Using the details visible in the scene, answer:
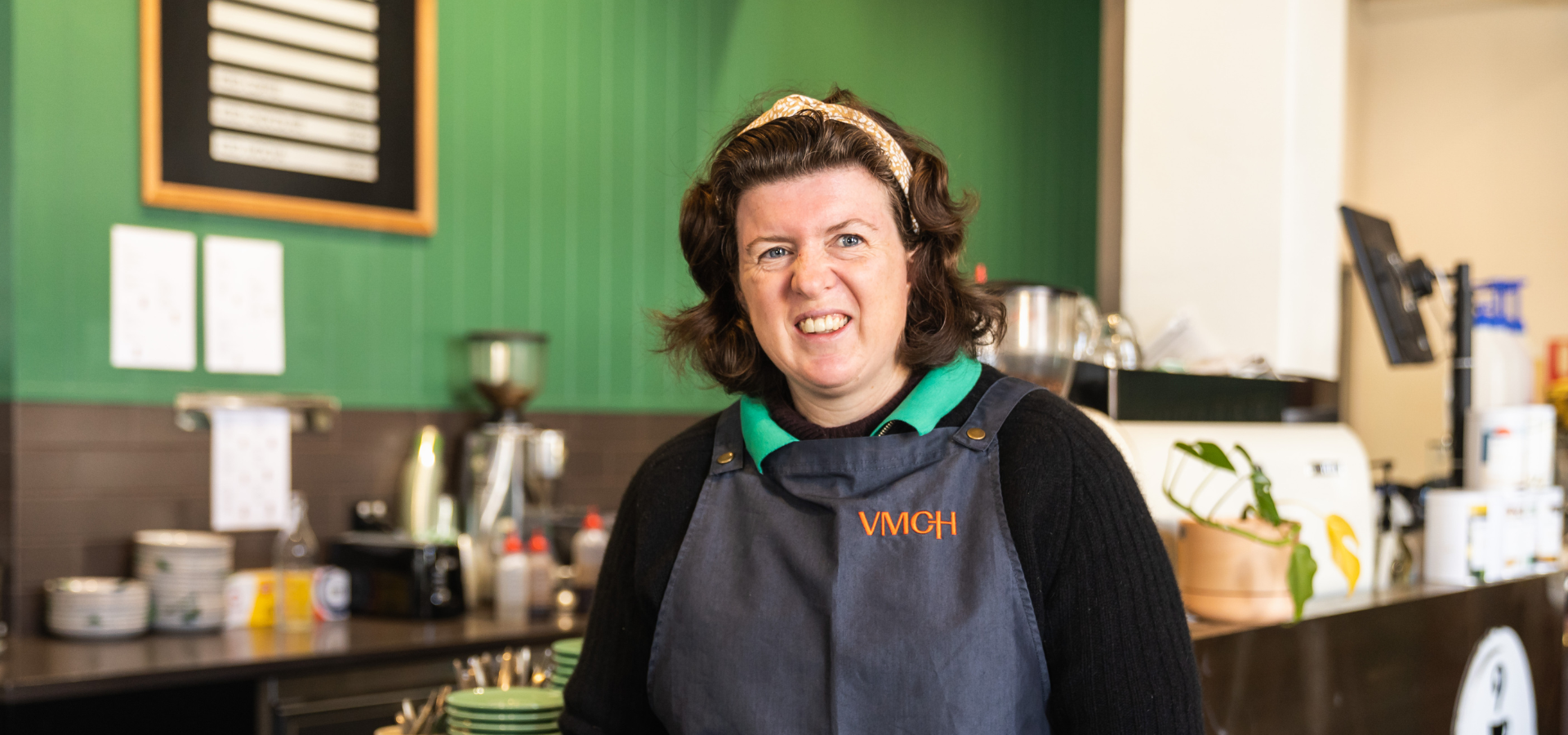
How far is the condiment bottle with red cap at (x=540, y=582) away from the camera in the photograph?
302 centimetres

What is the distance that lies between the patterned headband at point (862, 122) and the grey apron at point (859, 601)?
0.81 ft

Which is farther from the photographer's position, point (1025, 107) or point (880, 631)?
point (1025, 107)

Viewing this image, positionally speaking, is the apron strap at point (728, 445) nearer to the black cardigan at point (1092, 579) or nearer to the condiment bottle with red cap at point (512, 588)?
the black cardigan at point (1092, 579)

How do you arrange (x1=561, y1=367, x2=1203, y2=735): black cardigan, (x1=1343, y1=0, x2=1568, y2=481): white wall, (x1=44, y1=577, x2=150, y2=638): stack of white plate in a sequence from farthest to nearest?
1. (x1=1343, y1=0, x2=1568, y2=481): white wall
2. (x1=44, y1=577, x2=150, y2=638): stack of white plate
3. (x1=561, y1=367, x2=1203, y2=735): black cardigan

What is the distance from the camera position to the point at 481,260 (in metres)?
Result: 3.45

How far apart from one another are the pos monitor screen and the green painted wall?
184cm

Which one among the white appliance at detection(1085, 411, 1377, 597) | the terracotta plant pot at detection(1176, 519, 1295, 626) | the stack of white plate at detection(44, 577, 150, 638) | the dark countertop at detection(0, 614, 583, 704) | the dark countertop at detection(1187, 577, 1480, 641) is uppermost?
the white appliance at detection(1085, 411, 1377, 597)

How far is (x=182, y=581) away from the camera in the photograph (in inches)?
108

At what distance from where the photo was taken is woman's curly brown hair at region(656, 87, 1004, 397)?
4.29 feet

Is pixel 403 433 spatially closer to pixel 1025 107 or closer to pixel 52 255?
pixel 52 255

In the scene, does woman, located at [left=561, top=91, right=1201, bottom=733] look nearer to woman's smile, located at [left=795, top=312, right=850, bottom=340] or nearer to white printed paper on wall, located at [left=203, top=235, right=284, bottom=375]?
woman's smile, located at [left=795, top=312, right=850, bottom=340]

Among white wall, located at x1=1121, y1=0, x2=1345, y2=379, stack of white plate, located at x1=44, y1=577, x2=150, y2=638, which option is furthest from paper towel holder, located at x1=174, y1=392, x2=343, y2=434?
white wall, located at x1=1121, y1=0, x2=1345, y2=379

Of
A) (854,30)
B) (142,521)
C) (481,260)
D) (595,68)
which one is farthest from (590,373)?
(854,30)

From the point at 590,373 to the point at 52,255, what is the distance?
143 centimetres
